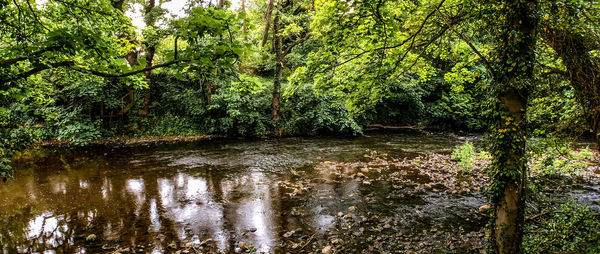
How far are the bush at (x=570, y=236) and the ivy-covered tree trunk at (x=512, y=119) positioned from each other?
60 centimetres

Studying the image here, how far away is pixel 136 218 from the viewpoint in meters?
6.47

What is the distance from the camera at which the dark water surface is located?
5492 millimetres

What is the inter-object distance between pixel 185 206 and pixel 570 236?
26.1 feet

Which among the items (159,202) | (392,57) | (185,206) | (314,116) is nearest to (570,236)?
(392,57)

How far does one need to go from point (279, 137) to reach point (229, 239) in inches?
548

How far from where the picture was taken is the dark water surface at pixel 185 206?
5.49 metres

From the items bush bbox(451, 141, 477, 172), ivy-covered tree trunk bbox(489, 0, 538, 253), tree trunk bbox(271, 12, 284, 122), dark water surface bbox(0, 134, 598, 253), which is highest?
tree trunk bbox(271, 12, 284, 122)

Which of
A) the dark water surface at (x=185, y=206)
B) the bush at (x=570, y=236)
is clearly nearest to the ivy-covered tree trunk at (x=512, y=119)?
the bush at (x=570, y=236)

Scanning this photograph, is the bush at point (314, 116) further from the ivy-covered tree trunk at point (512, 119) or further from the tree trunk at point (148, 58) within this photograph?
the ivy-covered tree trunk at point (512, 119)

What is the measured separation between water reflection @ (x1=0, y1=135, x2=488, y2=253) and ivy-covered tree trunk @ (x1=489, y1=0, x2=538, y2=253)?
A: 3307 mm

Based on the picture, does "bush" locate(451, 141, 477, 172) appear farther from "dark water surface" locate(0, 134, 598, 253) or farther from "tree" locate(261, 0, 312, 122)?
"tree" locate(261, 0, 312, 122)

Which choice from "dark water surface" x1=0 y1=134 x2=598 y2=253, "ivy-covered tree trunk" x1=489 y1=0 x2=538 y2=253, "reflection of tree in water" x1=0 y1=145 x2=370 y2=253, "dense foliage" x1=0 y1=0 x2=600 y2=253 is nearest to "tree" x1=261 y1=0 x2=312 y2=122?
"dark water surface" x1=0 y1=134 x2=598 y2=253

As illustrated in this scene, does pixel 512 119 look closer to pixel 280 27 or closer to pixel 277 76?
pixel 277 76

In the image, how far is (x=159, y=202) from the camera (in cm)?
750
